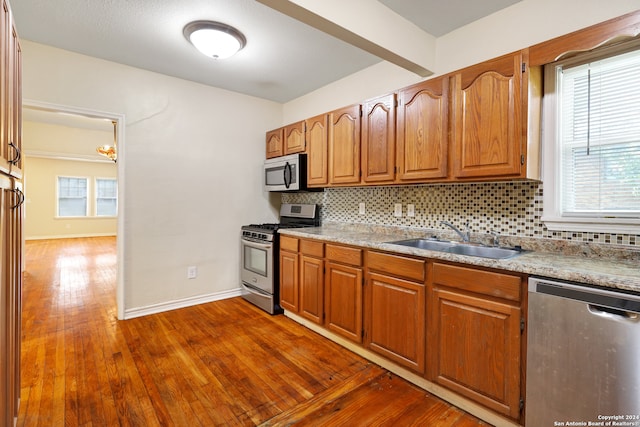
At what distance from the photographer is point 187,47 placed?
2652 mm

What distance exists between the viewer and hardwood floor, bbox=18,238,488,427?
1.71 meters

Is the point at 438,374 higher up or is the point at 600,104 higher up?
the point at 600,104

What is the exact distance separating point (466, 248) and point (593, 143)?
965 millimetres

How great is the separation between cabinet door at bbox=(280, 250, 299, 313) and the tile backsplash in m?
0.76

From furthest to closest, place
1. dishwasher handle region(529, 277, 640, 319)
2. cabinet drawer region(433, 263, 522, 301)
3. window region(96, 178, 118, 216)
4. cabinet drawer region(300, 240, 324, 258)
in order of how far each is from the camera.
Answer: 1. window region(96, 178, 118, 216)
2. cabinet drawer region(300, 240, 324, 258)
3. cabinet drawer region(433, 263, 522, 301)
4. dishwasher handle region(529, 277, 640, 319)

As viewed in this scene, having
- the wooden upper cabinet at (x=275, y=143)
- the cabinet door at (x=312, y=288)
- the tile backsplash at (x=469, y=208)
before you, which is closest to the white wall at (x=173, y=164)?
the wooden upper cabinet at (x=275, y=143)

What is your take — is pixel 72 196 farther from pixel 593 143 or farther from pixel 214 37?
pixel 593 143

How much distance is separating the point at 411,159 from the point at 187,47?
2.15 m

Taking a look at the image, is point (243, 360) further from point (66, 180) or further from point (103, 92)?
point (66, 180)

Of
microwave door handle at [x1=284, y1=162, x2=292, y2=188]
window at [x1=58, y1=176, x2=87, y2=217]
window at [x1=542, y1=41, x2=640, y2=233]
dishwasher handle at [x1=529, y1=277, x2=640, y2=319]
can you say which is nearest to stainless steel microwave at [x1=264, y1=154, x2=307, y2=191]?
microwave door handle at [x1=284, y1=162, x2=292, y2=188]

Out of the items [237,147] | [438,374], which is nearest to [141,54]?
[237,147]

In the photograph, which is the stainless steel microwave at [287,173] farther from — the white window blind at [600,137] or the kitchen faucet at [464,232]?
the white window blind at [600,137]

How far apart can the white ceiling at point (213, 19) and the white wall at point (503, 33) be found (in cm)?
8

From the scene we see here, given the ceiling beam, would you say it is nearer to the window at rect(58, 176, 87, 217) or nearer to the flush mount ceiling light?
the flush mount ceiling light
